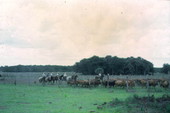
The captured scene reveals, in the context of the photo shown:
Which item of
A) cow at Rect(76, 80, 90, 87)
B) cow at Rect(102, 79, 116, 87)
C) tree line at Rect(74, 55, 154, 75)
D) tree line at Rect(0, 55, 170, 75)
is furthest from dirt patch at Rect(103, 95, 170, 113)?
tree line at Rect(74, 55, 154, 75)

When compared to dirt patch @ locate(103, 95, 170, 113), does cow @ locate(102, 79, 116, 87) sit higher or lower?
higher

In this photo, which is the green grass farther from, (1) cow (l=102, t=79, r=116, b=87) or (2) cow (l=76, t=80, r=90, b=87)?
(2) cow (l=76, t=80, r=90, b=87)

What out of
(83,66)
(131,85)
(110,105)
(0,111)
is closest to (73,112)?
(110,105)

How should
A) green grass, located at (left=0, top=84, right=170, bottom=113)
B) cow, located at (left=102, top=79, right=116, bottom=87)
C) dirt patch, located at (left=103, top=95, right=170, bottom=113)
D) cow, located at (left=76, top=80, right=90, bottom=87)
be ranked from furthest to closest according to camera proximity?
cow, located at (left=76, top=80, right=90, bottom=87) → cow, located at (left=102, top=79, right=116, bottom=87) → green grass, located at (left=0, top=84, right=170, bottom=113) → dirt patch, located at (left=103, top=95, right=170, bottom=113)

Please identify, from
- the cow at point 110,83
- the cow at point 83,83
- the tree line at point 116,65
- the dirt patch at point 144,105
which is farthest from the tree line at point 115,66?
the dirt patch at point 144,105

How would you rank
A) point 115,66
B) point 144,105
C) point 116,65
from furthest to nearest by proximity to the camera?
1. point 115,66
2. point 116,65
3. point 144,105

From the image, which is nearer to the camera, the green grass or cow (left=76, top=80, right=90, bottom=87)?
the green grass

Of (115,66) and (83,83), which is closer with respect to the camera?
(83,83)

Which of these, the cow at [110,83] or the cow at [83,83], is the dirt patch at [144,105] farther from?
the cow at [83,83]

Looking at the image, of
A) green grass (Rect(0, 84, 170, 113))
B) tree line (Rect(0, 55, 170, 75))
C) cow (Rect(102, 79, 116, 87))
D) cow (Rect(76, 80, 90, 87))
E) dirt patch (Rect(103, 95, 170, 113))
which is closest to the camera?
dirt patch (Rect(103, 95, 170, 113))

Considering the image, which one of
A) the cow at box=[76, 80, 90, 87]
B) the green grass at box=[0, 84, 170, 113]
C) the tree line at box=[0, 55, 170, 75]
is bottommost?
the green grass at box=[0, 84, 170, 113]

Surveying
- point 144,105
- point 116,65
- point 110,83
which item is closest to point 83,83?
point 110,83

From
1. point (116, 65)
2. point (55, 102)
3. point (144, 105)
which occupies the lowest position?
point (55, 102)

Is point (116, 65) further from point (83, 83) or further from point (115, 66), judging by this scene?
point (83, 83)
